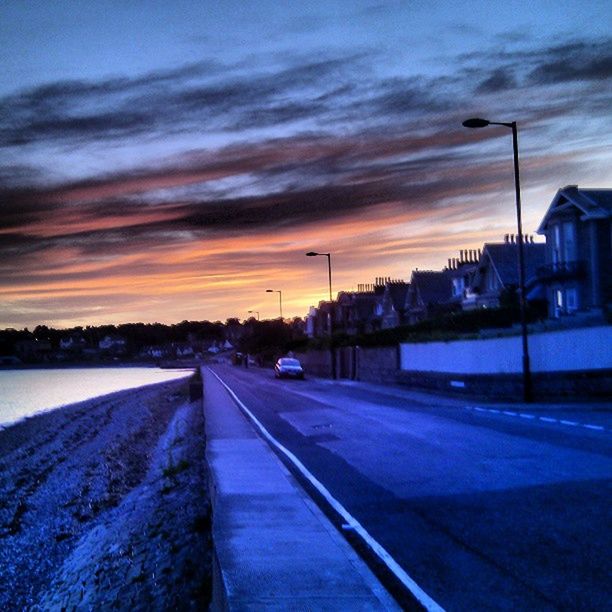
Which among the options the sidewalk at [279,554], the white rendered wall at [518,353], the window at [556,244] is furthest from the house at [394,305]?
the sidewalk at [279,554]

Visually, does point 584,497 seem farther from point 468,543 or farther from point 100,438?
point 100,438

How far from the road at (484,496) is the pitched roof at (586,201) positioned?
2190 cm

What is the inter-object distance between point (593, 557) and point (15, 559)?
10745 millimetres

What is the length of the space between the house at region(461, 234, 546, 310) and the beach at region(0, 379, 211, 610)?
32292 mm

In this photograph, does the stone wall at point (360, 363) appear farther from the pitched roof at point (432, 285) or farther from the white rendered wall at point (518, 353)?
the pitched roof at point (432, 285)

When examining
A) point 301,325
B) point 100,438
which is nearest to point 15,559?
point 100,438

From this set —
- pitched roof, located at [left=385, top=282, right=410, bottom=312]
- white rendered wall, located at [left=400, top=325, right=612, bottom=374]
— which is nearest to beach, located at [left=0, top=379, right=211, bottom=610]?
white rendered wall, located at [left=400, top=325, right=612, bottom=374]

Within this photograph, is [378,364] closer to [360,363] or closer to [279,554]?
[360,363]

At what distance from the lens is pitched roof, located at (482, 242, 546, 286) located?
188 ft

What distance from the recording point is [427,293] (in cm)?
7588

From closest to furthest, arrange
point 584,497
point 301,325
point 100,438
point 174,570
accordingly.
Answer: point 174,570, point 584,497, point 100,438, point 301,325

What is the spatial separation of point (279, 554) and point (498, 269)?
52069 mm

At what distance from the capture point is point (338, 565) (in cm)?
740

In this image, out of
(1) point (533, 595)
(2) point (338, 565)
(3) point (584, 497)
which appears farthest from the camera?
(3) point (584, 497)
